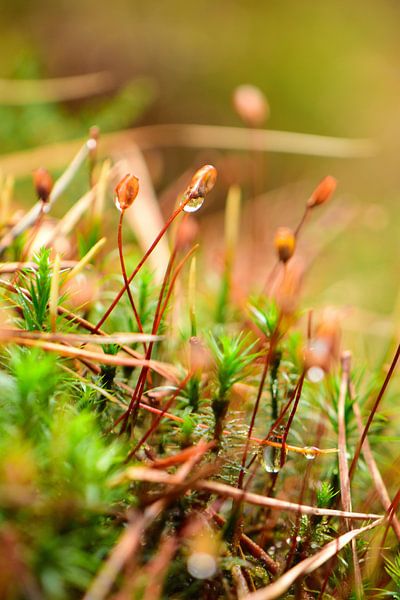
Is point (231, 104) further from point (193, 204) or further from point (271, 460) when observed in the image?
point (271, 460)

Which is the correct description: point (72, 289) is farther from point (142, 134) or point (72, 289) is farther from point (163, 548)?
point (142, 134)

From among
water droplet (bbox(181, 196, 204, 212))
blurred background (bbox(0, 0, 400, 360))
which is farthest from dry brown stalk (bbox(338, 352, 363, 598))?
blurred background (bbox(0, 0, 400, 360))

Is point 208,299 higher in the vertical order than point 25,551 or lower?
lower

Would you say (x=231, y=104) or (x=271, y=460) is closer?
(x=271, y=460)

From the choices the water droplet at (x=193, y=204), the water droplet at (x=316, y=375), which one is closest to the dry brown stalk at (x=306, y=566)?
the water droplet at (x=316, y=375)

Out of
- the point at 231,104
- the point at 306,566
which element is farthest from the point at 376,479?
the point at 231,104

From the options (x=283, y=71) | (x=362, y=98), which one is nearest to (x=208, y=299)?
(x=283, y=71)
